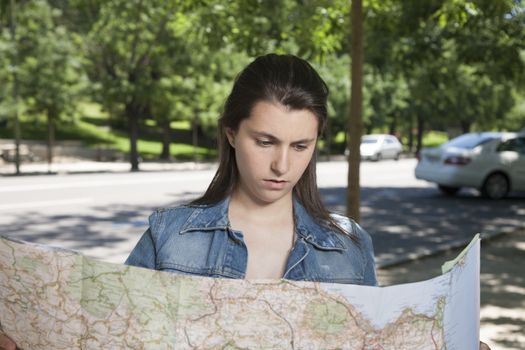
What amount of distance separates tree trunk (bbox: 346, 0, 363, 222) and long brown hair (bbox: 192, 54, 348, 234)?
4.54 meters

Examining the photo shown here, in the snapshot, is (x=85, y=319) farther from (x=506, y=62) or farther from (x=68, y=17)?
(x=68, y=17)

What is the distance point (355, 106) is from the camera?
6.50 metres

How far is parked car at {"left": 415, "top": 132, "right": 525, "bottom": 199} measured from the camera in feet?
52.3

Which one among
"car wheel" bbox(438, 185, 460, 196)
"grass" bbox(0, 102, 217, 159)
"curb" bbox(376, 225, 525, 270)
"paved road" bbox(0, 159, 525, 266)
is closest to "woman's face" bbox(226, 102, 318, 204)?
"curb" bbox(376, 225, 525, 270)

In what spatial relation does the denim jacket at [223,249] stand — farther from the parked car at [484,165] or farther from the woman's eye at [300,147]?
the parked car at [484,165]

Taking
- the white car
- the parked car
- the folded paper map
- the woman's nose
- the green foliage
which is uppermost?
the green foliage

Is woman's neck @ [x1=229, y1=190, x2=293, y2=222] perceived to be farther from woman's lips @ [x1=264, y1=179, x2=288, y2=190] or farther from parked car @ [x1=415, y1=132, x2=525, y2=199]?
parked car @ [x1=415, y1=132, x2=525, y2=199]

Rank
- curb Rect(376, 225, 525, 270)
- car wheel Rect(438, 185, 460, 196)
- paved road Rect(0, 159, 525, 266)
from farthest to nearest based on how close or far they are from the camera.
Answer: car wheel Rect(438, 185, 460, 196), paved road Rect(0, 159, 525, 266), curb Rect(376, 225, 525, 270)

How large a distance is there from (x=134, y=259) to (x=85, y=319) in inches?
13.6

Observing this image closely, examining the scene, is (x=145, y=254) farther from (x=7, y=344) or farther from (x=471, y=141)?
(x=471, y=141)

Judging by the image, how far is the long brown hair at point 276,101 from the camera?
1799 millimetres

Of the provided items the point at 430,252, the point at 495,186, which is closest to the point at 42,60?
the point at 495,186

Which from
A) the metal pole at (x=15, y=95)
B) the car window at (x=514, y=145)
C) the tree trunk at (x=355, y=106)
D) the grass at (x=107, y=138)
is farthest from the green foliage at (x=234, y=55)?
the car window at (x=514, y=145)

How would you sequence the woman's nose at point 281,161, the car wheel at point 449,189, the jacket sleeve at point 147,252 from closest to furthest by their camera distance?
the woman's nose at point 281,161
the jacket sleeve at point 147,252
the car wheel at point 449,189
